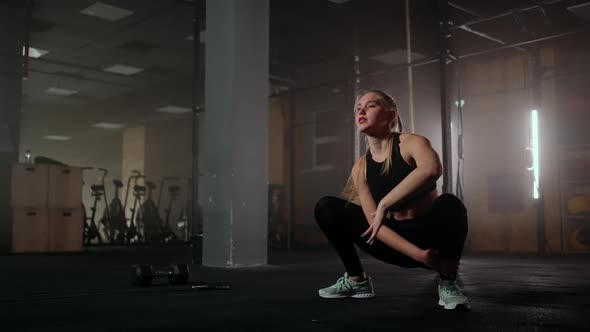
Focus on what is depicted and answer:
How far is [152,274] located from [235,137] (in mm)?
1602

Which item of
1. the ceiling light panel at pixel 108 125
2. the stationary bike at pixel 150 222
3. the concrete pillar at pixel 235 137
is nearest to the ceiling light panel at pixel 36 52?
the stationary bike at pixel 150 222

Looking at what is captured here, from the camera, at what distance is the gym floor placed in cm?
176

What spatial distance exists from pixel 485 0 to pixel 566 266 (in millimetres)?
3234

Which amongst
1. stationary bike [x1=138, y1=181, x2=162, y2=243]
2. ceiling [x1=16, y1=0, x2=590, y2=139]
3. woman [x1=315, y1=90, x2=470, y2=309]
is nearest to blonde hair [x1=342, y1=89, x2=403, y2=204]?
woman [x1=315, y1=90, x2=470, y2=309]

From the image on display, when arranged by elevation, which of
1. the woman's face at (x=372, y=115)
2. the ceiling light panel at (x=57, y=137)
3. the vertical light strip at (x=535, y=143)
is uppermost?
the ceiling light panel at (x=57, y=137)

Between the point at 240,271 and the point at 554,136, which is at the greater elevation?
the point at 554,136

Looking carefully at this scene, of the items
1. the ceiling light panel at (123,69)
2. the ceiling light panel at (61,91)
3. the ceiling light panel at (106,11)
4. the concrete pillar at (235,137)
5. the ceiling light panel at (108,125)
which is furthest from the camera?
the ceiling light panel at (108,125)

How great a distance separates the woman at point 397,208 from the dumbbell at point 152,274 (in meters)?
1.09

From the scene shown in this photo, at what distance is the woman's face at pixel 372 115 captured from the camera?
2051 millimetres

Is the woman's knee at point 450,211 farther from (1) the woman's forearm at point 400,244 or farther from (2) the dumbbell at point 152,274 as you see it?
(2) the dumbbell at point 152,274

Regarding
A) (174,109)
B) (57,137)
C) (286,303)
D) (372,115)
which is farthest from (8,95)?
(57,137)

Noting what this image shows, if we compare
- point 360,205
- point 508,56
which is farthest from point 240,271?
point 508,56

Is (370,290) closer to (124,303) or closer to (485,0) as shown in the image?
(124,303)

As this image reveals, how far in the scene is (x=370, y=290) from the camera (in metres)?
2.37
